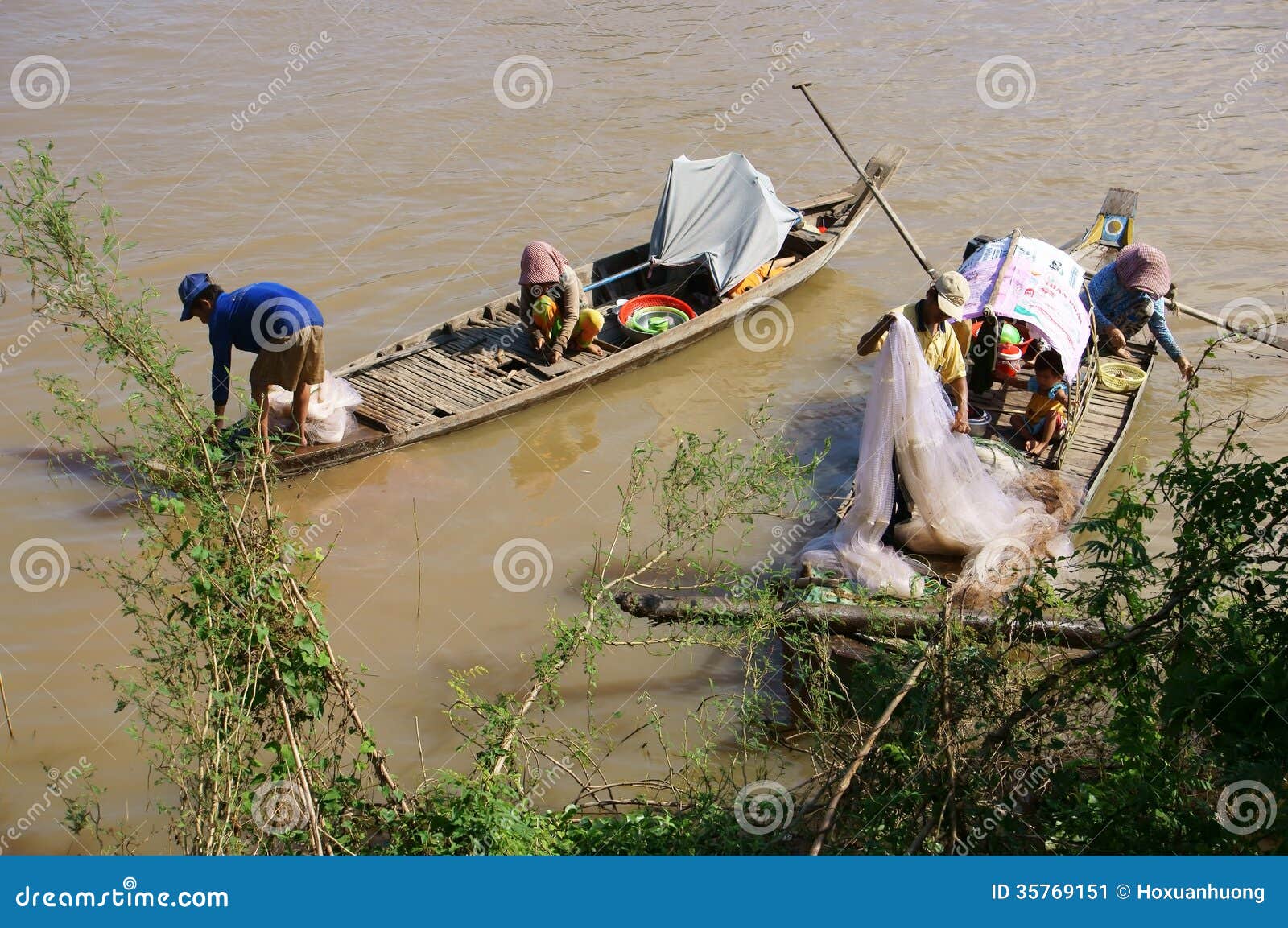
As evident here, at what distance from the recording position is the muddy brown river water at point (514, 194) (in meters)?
6.24

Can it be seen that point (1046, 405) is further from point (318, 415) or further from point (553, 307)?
point (318, 415)

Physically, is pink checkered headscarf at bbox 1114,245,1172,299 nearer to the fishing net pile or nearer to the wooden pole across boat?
the fishing net pile

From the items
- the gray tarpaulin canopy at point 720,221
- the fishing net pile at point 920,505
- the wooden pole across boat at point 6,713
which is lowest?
the wooden pole across boat at point 6,713

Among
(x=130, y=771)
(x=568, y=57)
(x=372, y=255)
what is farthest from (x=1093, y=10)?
(x=130, y=771)

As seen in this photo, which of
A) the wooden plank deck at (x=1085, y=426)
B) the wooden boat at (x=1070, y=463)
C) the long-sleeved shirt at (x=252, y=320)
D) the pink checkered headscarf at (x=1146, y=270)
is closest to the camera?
the wooden boat at (x=1070, y=463)

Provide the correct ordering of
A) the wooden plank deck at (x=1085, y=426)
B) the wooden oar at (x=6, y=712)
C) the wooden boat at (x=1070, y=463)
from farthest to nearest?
the wooden plank deck at (x=1085, y=426) → the wooden oar at (x=6, y=712) → the wooden boat at (x=1070, y=463)

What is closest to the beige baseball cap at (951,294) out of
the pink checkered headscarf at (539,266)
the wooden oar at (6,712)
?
the pink checkered headscarf at (539,266)

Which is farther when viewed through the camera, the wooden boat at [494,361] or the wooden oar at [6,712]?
the wooden boat at [494,361]

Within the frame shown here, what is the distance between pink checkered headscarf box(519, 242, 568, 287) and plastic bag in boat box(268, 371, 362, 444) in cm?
166

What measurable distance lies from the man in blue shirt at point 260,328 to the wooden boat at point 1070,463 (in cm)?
272

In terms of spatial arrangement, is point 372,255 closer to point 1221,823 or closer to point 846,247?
point 846,247

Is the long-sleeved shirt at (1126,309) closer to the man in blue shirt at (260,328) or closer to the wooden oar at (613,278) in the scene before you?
the wooden oar at (613,278)

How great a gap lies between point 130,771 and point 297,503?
2303mm

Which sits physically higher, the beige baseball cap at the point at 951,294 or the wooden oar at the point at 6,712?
the beige baseball cap at the point at 951,294
